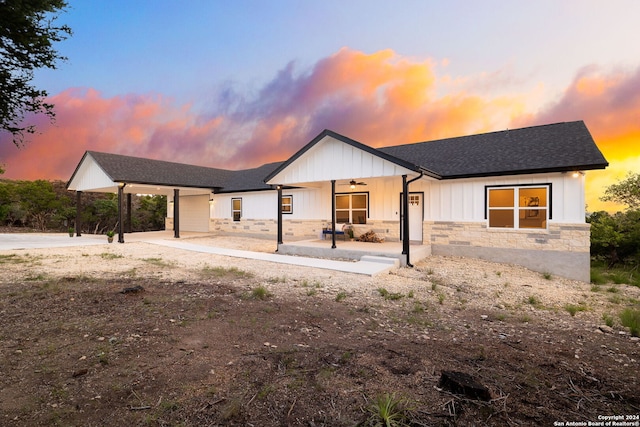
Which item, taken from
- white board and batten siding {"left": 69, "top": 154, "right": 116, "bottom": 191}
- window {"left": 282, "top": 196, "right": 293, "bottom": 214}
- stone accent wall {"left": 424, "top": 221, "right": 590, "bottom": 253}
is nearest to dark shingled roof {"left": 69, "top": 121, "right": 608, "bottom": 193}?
white board and batten siding {"left": 69, "top": 154, "right": 116, "bottom": 191}

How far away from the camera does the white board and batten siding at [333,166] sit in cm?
1075

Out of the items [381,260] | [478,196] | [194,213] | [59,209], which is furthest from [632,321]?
[59,209]

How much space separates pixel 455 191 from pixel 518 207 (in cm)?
232

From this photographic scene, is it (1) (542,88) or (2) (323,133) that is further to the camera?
(1) (542,88)

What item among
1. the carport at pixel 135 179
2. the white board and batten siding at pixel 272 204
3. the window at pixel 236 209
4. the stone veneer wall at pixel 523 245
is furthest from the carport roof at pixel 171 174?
the stone veneer wall at pixel 523 245

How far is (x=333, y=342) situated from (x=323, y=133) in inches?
370

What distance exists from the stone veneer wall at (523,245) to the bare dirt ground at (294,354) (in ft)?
12.4

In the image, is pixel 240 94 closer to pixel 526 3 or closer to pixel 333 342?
pixel 526 3

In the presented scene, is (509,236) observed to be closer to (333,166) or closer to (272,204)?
(333,166)

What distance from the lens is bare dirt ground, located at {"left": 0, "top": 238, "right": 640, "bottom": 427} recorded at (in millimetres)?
2379

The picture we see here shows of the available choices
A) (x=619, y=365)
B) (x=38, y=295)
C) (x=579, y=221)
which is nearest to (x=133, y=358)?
(x=38, y=295)

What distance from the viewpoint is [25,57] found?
8.73 m

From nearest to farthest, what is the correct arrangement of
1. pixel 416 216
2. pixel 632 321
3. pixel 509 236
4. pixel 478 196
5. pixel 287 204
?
pixel 632 321 < pixel 509 236 < pixel 478 196 < pixel 416 216 < pixel 287 204

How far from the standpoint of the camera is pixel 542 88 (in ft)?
47.4
